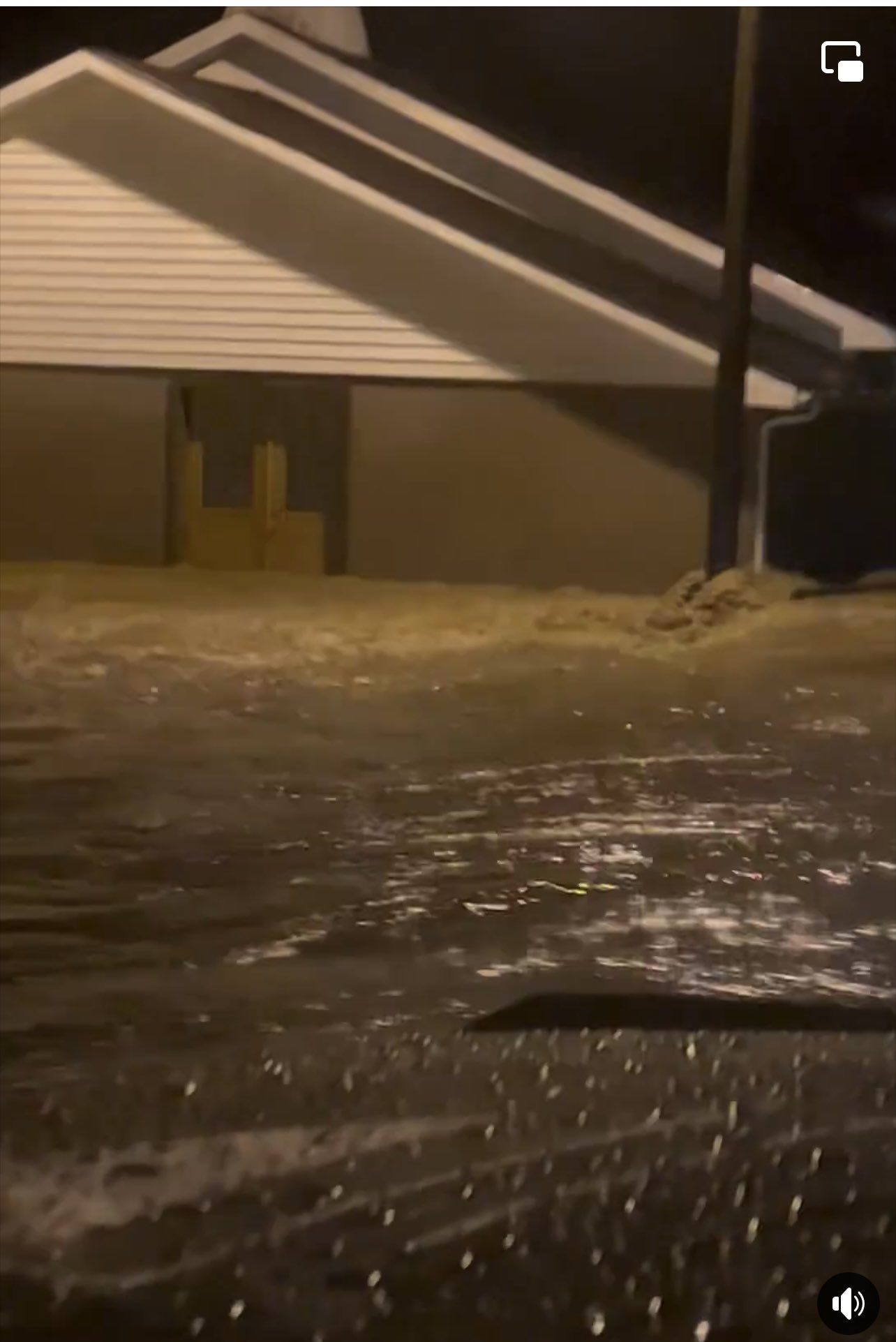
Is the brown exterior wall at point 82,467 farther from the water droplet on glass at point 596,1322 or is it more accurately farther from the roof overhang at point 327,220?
the water droplet on glass at point 596,1322

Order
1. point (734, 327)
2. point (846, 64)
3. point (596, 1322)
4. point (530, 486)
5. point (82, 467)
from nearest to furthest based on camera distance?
point (596, 1322), point (734, 327), point (846, 64), point (530, 486), point (82, 467)

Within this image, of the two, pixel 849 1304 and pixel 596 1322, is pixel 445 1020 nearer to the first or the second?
pixel 596 1322

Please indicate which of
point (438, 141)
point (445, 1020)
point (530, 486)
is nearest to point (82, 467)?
point (530, 486)

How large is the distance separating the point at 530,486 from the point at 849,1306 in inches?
403

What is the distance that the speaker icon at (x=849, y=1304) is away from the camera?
113 inches

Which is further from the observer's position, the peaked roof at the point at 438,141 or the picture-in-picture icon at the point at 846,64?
the peaked roof at the point at 438,141

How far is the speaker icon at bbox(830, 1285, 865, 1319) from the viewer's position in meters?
2.87

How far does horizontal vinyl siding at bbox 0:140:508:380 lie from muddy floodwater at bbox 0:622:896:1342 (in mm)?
5518

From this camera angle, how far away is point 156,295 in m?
13.4

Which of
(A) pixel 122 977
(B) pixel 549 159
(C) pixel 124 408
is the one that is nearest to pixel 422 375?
(C) pixel 124 408

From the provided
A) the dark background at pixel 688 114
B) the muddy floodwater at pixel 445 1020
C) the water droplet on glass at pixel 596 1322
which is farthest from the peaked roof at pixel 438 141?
the water droplet on glass at pixel 596 1322

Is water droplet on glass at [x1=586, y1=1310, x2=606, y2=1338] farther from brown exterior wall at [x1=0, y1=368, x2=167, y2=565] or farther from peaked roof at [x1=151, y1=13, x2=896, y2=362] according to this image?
peaked roof at [x1=151, y1=13, x2=896, y2=362]

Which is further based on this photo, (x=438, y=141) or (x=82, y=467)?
(x=438, y=141)

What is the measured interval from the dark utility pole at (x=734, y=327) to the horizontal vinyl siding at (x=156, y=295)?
251 centimetres
